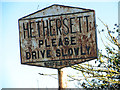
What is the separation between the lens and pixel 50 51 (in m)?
2.16

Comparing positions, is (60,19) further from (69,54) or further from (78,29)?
(69,54)

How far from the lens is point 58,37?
2141 millimetres

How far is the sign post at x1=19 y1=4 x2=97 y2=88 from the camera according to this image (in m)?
2.11

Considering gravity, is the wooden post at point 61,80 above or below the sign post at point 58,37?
below

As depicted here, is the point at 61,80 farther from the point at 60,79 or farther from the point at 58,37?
the point at 58,37

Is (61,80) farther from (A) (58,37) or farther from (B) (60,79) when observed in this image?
(A) (58,37)

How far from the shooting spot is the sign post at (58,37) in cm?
211

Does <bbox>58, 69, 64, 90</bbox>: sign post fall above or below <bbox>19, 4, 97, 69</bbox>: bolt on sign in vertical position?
below

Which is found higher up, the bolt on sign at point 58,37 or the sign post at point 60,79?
the bolt on sign at point 58,37

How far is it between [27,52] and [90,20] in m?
0.70

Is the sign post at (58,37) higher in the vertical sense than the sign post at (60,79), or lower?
higher

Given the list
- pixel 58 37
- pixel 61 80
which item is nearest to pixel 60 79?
pixel 61 80

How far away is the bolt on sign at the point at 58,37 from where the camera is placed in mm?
2105

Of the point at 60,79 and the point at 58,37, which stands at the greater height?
the point at 58,37
